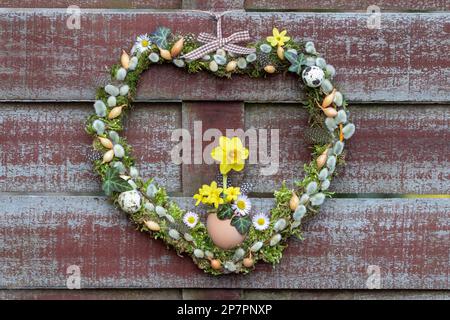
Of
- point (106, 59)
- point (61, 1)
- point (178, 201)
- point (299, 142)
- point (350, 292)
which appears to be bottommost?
point (350, 292)

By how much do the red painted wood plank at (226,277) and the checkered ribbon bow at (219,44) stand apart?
29 cm

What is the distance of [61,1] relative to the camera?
157 cm

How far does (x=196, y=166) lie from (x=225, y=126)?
0.10 meters

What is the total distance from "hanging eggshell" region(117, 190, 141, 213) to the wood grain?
0.08 meters

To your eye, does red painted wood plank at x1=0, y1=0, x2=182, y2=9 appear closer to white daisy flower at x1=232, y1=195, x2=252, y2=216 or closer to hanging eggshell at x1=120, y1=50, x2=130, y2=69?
hanging eggshell at x1=120, y1=50, x2=130, y2=69

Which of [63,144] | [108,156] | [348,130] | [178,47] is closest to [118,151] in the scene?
[108,156]

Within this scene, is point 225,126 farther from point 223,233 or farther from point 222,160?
point 223,233

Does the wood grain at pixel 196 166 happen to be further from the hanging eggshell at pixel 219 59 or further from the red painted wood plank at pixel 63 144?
the hanging eggshell at pixel 219 59

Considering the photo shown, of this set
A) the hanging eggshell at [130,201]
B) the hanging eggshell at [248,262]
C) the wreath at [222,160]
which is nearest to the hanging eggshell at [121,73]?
the wreath at [222,160]

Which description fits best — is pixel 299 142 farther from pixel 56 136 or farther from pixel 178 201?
pixel 56 136

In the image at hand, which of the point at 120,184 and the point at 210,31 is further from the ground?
the point at 210,31

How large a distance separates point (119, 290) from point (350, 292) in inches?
18.6

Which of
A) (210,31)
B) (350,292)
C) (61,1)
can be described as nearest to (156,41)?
(210,31)

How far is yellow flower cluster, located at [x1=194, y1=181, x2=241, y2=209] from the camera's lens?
1.50 meters
